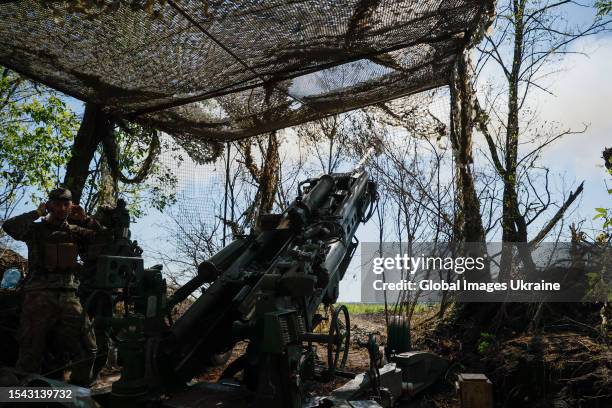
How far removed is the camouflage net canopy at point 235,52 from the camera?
441 cm

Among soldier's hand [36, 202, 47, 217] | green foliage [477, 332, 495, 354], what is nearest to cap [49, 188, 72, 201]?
soldier's hand [36, 202, 47, 217]

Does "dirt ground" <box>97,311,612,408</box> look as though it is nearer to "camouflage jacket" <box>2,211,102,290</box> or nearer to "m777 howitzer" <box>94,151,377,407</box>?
"camouflage jacket" <box>2,211,102,290</box>

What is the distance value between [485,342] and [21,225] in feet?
18.8

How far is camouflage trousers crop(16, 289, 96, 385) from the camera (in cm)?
464

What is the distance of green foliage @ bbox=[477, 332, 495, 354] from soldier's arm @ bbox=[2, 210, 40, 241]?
18.2 feet

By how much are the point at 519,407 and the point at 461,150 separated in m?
3.45

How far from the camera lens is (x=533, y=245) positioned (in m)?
7.69

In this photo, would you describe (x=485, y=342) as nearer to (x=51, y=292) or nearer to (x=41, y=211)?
(x=51, y=292)

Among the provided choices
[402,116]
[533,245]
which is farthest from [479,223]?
[402,116]

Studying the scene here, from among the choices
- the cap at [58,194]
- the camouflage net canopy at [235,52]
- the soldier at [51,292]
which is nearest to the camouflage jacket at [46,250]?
the soldier at [51,292]

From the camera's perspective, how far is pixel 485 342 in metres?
6.77

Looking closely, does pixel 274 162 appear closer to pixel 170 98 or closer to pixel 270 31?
pixel 170 98

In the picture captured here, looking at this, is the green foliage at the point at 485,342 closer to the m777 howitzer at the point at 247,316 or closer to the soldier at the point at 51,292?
the m777 howitzer at the point at 247,316

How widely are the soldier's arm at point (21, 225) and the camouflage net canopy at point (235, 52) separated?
1.65 meters
